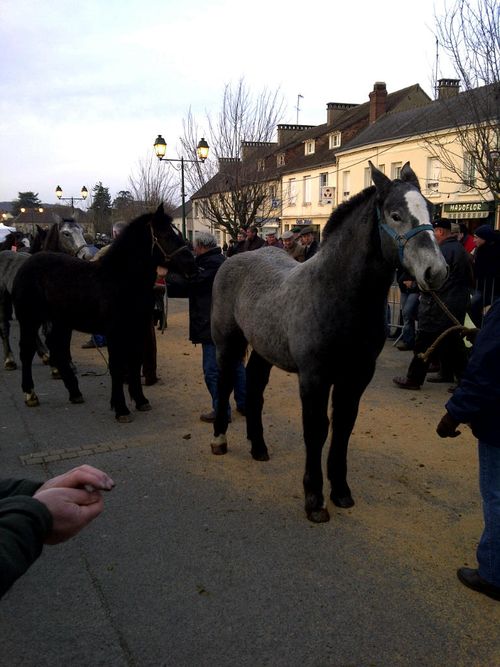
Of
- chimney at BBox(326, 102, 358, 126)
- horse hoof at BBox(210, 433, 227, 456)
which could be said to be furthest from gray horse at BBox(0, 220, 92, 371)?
chimney at BBox(326, 102, 358, 126)

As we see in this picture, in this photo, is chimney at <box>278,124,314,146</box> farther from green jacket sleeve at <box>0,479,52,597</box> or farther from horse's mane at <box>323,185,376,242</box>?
green jacket sleeve at <box>0,479,52,597</box>

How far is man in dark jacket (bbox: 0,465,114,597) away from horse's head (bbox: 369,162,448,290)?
2123 mm

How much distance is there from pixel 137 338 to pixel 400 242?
3839 mm

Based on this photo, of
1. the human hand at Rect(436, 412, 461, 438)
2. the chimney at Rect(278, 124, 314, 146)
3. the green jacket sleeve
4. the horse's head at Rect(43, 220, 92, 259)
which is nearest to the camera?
the green jacket sleeve

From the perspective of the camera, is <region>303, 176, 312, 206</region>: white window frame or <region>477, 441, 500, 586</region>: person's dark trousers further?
<region>303, 176, 312, 206</region>: white window frame

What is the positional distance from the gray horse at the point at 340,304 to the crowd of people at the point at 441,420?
15.3 inches

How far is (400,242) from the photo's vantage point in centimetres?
300

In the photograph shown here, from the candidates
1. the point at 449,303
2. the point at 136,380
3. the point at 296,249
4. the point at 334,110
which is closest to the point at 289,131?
the point at 334,110

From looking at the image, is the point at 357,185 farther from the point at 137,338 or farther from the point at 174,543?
the point at 174,543

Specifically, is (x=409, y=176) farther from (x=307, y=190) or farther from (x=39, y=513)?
(x=307, y=190)

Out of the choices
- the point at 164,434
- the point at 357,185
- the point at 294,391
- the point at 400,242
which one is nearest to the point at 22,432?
the point at 164,434

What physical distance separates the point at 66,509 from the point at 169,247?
4719 mm

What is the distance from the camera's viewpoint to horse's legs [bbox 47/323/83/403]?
6.58 metres

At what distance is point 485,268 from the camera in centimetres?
771
